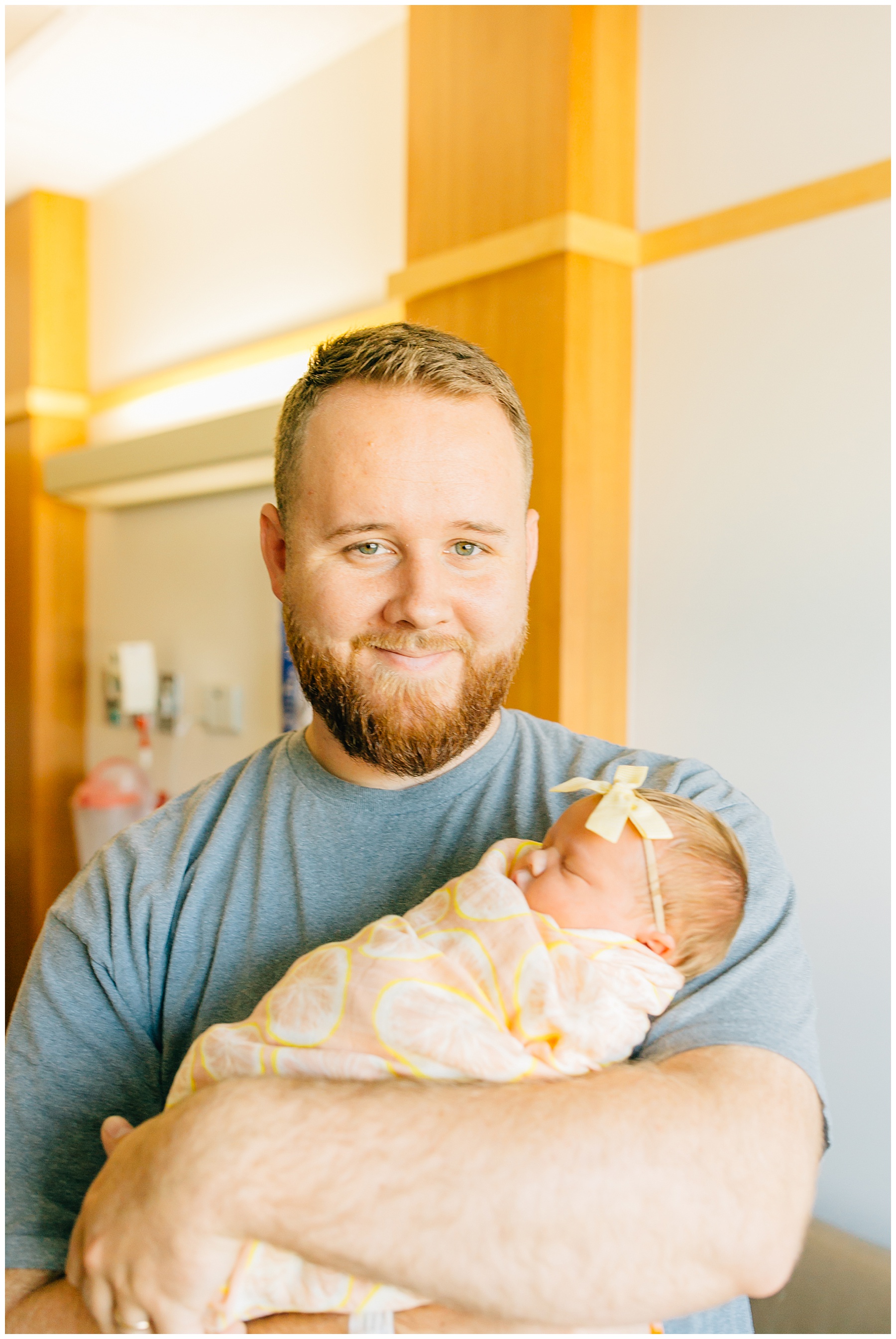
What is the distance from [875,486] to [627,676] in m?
0.71

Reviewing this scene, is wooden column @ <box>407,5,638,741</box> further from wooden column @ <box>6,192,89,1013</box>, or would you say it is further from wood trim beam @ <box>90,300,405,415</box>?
wooden column @ <box>6,192,89,1013</box>

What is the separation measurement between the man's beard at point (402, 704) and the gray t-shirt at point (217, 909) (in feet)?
0.17

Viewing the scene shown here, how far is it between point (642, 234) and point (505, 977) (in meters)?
1.97

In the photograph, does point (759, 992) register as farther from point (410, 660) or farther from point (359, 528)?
point (359, 528)

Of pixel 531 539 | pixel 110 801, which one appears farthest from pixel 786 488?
pixel 110 801

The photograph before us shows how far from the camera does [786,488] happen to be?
84.7 inches

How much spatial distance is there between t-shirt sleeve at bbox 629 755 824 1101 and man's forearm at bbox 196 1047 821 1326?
73 millimetres

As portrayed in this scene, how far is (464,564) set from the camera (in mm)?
1185

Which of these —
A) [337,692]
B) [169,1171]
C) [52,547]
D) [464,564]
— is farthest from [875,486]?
[52,547]

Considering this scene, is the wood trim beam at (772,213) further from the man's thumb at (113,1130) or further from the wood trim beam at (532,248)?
the man's thumb at (113,1130)

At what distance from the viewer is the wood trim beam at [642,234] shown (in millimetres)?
2047

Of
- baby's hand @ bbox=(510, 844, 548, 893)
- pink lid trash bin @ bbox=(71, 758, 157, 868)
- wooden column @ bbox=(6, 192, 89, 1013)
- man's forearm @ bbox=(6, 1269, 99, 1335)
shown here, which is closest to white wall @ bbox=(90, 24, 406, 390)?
wooden column @ bbox=(6, 192, 89, 1013)

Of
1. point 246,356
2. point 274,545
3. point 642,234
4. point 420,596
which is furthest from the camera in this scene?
point 246,356

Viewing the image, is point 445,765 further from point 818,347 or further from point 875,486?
point 818,347
